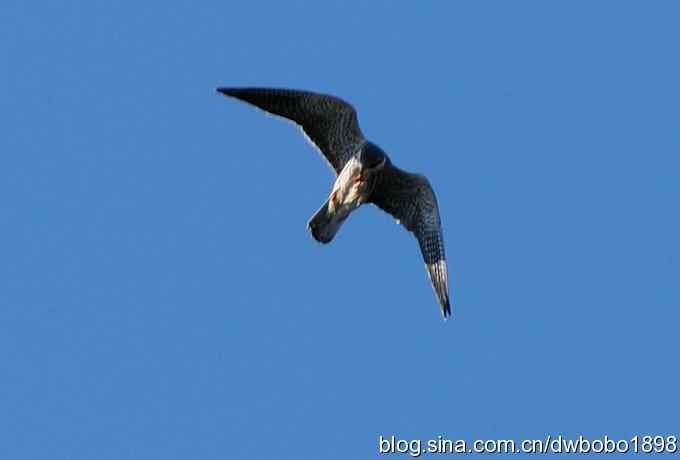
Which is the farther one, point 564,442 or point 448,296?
point 448,296

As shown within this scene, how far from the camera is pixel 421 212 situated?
2034 centimetres

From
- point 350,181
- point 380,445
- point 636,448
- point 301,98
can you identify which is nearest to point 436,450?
point 380,445

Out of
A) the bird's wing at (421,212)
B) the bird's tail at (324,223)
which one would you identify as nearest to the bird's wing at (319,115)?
the bird's tail at (324,223)

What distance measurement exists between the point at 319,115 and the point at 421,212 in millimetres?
2117

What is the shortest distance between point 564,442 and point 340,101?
5219 millimetres

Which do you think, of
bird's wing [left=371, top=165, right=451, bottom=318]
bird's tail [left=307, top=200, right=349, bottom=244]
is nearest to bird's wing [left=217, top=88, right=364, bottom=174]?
bird's tail [left=307, top=200, right=349, bottom=244]

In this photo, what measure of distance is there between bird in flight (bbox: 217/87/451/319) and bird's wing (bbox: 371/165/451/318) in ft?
0.04

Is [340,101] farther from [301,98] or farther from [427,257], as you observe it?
[427,257]

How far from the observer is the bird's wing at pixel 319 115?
19219 millimetres

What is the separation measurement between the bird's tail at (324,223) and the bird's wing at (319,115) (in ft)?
2.12

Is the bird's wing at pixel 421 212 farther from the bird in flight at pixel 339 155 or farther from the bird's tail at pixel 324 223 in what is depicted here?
the bird's tail at pixel 324 223

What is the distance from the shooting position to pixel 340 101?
19125 mm

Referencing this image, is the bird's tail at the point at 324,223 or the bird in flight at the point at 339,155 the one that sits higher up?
the bird in flight at the point at 339,155

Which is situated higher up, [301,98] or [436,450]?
[301,98]
